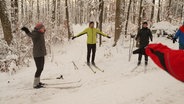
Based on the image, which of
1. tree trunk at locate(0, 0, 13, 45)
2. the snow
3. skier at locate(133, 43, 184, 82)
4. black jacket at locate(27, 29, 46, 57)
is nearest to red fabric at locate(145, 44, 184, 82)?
skier at locate(133, 43, 184, 82)

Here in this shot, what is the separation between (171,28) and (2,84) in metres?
15.8

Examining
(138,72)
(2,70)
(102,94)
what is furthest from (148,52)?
(2,70)

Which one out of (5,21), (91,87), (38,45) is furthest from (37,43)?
(5,21)

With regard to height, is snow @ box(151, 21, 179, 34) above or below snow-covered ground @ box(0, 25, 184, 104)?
above

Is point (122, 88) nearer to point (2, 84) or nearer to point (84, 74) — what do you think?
point (84, 74)

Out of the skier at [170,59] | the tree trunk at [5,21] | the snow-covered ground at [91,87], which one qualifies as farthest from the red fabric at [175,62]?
the tree trunk at [5,21]

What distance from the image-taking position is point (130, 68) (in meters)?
10.0

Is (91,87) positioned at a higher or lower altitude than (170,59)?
lower

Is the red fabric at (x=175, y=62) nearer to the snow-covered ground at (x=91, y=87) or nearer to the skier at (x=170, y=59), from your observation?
the skier at (x=170, y=59)

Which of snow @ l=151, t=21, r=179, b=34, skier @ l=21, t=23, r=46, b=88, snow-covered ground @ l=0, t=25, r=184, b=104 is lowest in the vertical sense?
snow-covered ground @ l=0, t=25, r=184, b=104

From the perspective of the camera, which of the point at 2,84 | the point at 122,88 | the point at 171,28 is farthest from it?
the point at 171,28

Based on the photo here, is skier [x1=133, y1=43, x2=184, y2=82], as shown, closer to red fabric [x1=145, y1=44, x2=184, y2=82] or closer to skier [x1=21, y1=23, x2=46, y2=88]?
red fabric [x1=145, y1=44, x2=184, y2=82]

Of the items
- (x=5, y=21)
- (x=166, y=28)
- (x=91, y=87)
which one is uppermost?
(x=5, y=21)

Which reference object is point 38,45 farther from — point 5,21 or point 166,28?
point 166,28
